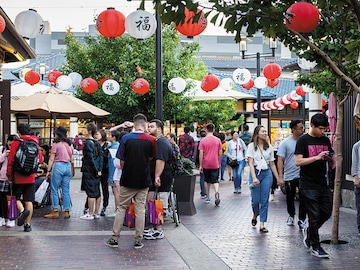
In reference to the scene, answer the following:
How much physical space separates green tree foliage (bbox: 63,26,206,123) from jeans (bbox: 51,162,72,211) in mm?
11188

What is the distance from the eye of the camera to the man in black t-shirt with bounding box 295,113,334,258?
26.0 ft

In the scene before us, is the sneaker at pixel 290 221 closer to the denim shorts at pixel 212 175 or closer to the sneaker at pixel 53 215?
the denim shorts at pixel 212 175

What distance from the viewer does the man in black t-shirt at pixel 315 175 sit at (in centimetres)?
791

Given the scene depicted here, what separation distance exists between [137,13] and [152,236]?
13.9 feet

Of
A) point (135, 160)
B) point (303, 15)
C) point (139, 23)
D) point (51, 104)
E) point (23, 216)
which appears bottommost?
point (23, 216)

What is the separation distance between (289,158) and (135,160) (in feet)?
11.1

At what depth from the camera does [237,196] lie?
51.9 ft

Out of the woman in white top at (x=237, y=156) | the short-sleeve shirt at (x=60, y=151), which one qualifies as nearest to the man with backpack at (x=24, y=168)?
the short-sleeve shirt at (x=60, y=151)

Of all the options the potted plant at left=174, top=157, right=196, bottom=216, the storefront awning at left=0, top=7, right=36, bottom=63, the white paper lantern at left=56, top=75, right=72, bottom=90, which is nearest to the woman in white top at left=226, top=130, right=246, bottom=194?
the potted plant at left=174, top=157, right=196, bottom=216

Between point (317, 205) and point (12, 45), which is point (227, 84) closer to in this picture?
point (12, 45)

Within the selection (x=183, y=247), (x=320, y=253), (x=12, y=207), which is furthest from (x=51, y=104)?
(x=320, y=253)

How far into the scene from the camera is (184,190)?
11719mm

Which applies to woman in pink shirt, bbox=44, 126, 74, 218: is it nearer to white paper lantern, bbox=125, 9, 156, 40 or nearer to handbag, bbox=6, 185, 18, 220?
handbag, bbox=6, 185, 18, 220

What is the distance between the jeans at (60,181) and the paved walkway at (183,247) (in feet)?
1.12
